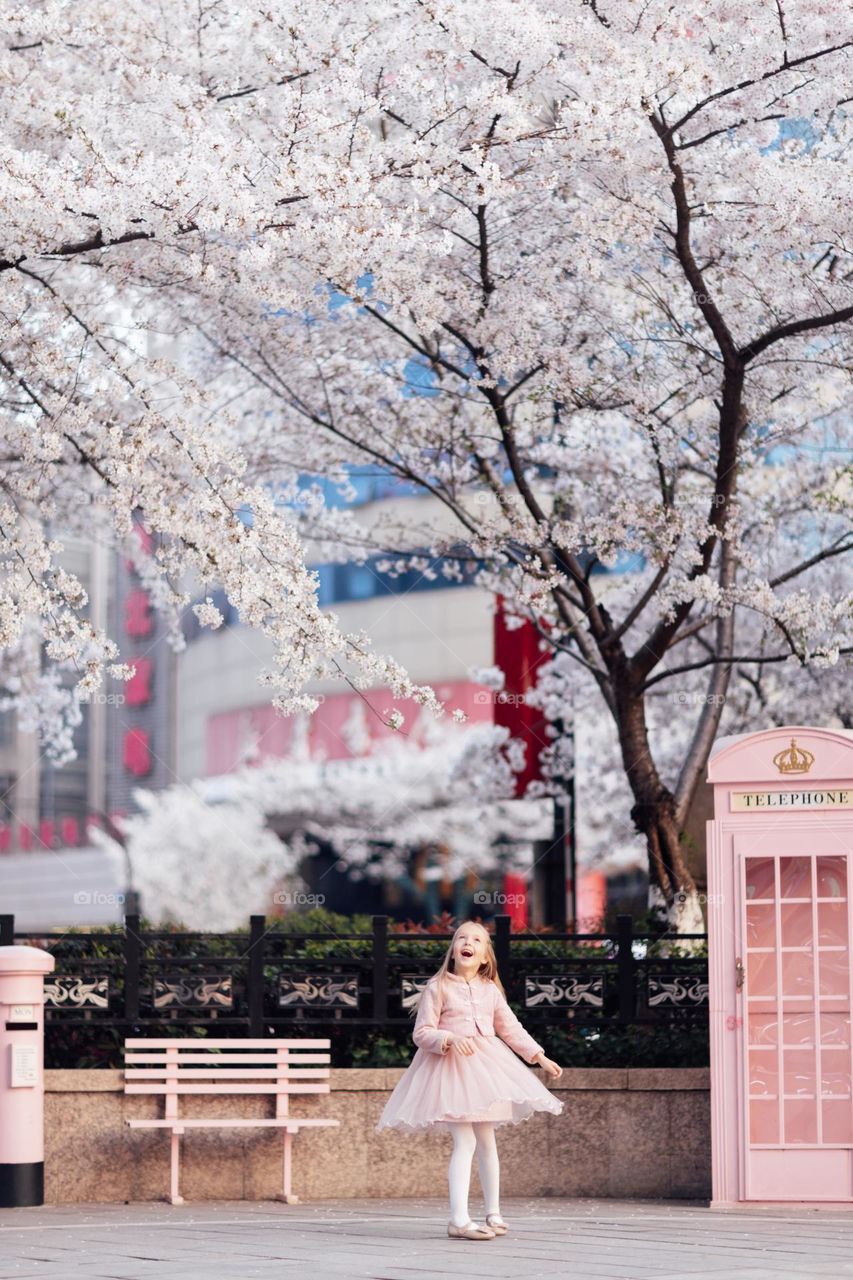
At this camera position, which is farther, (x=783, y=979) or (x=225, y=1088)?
(x=225, y=1088)

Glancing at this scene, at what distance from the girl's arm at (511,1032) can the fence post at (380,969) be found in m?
2.41

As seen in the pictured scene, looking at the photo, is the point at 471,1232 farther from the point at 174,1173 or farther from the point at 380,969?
the point at 380,969

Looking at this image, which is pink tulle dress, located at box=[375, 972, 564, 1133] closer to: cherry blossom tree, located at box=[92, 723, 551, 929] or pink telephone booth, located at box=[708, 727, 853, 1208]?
pink telephone booth, located at box=[708, 727, 853, 1208]

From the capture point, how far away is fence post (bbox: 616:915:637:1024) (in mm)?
11391

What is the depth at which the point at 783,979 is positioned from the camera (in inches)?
408

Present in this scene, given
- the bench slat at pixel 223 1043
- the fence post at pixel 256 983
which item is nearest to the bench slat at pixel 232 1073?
the bench slat at pixel 223 1043

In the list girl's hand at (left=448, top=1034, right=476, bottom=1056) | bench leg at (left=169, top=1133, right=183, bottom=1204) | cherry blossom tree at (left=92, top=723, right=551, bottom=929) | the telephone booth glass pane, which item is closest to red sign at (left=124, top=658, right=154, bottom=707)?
cherry blossom tree at (left=92, top=723, right=551, bottom=929)

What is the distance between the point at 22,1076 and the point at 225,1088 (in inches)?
46.4

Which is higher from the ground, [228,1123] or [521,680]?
[521,680]

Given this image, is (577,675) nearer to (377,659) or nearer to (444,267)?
(444,267)

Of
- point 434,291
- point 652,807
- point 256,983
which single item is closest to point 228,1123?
point 256,983

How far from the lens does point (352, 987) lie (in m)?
11.4


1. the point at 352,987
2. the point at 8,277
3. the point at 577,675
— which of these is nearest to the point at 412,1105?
the point at 352,987

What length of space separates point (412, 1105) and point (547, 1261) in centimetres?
124
